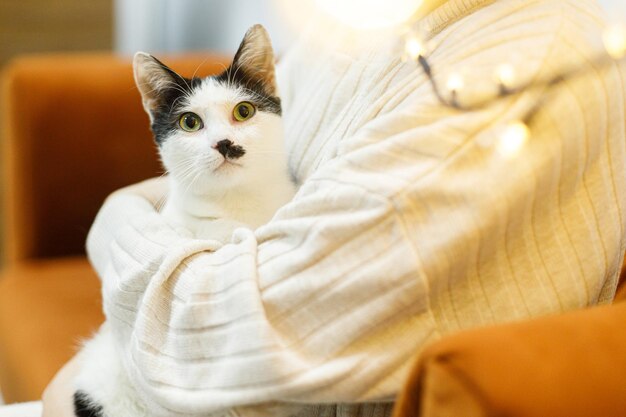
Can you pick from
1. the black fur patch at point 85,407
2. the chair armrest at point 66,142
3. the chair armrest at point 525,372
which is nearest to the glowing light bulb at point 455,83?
the chair armrest at point 525,372

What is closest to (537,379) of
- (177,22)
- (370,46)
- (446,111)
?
(446,111)

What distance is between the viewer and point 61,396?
100 cm

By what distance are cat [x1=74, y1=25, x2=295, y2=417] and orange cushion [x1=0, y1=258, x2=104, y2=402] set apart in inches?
10.1

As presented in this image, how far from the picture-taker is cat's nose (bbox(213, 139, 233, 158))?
93 centimetres

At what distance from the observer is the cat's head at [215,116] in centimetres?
94

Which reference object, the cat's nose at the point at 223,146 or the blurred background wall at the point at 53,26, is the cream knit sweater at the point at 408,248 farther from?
the blurred background wall at the point at 53,26

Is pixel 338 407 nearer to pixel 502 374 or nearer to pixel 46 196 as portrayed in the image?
pixel 502 374

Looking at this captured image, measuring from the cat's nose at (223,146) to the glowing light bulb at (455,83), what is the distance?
317 millimetres

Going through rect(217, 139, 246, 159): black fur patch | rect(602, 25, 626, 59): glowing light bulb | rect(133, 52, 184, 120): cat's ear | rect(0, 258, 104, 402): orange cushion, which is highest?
rect(602, 25, 626, 59): glowing light bulb

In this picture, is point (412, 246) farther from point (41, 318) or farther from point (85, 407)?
point (41, 318)

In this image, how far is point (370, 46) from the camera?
1040mm

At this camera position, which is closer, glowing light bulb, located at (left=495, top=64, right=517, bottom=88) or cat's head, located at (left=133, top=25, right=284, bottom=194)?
glowing light bulb, located at (left=495, top=64, right=517, bottom=88)

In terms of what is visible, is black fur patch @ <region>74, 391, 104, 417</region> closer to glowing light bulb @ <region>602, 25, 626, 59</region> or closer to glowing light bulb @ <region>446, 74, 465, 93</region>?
glowing light bulb @ <region>446, 74, 465, 93</region>

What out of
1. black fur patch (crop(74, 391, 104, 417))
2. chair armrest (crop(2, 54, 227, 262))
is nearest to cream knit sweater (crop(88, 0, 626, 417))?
black fur patch (crop(74, 391, 104, 417))
